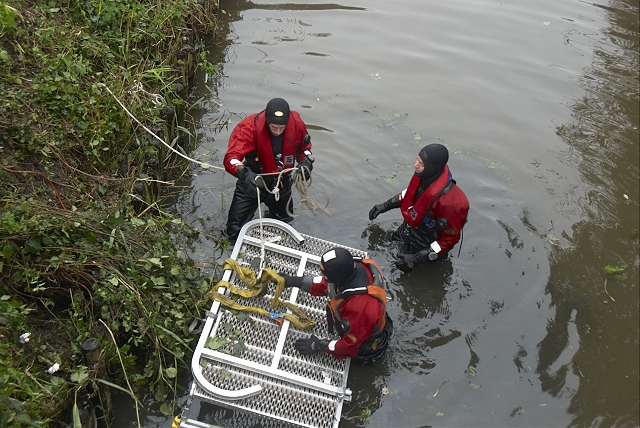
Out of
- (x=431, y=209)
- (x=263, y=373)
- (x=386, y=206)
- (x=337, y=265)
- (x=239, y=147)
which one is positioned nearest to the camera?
(x=337, y=265)

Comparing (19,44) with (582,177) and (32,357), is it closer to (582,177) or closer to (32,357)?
(32,357)

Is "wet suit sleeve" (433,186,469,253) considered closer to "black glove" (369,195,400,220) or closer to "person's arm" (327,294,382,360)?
"black glove" (369,195,400,220)

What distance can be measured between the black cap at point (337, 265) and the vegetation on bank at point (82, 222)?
4.48 ft

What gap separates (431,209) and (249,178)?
182cm

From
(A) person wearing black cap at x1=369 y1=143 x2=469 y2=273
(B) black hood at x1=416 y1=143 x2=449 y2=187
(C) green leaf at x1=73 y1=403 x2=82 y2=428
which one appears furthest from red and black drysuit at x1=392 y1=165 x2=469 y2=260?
(C) green leaf at x1=73 y1=403 x2=82 y2=428

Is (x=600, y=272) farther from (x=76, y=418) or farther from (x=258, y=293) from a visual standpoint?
(x=76, y=418)

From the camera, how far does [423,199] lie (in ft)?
17.3

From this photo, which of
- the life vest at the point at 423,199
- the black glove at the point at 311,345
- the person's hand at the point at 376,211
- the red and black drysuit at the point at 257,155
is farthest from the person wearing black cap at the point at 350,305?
the person's hand at the point at 376,211

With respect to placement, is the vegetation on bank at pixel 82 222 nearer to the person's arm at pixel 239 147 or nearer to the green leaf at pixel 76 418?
the green leaf at pixel 76 418

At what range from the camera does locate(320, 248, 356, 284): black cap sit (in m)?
4.21

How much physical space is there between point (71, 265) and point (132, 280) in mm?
497

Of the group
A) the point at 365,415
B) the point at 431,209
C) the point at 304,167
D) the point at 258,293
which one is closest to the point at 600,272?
the point at 431,209

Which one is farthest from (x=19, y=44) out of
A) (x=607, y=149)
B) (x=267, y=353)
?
(x=607, y=149)

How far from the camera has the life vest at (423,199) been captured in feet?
17.0
